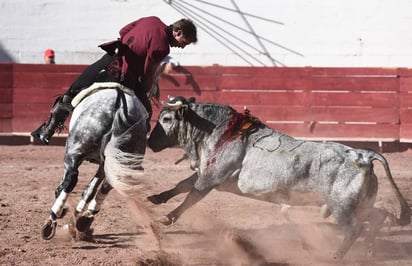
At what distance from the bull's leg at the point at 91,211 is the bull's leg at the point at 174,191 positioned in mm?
351

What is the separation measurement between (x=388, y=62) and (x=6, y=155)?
23.0 feet

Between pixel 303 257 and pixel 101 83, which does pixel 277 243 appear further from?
pixel 101 83

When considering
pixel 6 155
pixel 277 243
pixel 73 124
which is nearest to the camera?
pixel 73 124

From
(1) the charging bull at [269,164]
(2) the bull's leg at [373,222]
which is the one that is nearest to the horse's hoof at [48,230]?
(1) the charging bull at [269,164]

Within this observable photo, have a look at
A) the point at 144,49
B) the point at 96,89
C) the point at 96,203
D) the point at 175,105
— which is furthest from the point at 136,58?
the point at 96,203

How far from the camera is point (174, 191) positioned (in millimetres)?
5883

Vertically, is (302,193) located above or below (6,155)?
above

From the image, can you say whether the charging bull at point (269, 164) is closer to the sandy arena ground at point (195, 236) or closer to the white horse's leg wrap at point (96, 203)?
the sandy arena ground at point (195, 236)

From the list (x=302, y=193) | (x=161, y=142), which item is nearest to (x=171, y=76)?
Result: (x=161, y=142)

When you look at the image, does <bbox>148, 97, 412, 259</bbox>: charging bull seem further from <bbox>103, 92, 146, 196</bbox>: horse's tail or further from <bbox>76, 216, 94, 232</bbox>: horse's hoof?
<bbox>76, 216, 94, 232</bbox>: horse's hoof

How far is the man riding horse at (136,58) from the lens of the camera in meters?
5.54

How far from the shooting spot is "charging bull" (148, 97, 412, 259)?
215 inches

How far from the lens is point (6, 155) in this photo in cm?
1073

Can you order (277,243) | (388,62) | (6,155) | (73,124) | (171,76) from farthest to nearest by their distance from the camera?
(388,62), (171,76), (6,155), (277,243), (73,124)
